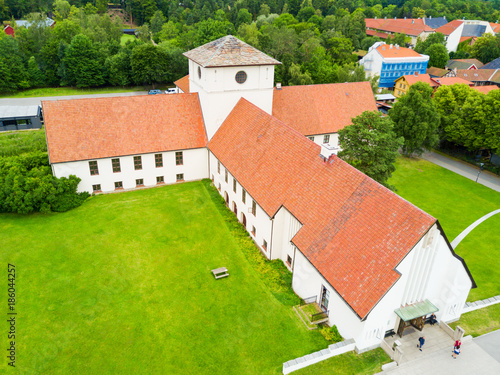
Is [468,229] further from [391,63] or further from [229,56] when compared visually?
[391,63]

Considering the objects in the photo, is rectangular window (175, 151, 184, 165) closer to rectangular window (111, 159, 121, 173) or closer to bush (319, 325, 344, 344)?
rectangular window (111, 159, 121, 173)

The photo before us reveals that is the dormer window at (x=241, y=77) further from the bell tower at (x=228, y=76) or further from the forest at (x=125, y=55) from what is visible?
the forest at (x=125, y=55)

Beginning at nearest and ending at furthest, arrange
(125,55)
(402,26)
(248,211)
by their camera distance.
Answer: (248,211) → (125,55) → (402,26)

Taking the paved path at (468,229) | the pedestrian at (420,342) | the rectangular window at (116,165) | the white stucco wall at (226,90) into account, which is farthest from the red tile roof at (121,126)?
the pedestrian at (420,342)

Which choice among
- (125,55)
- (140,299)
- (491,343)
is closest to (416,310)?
(491,343)

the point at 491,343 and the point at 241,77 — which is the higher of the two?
the point at 241,77
